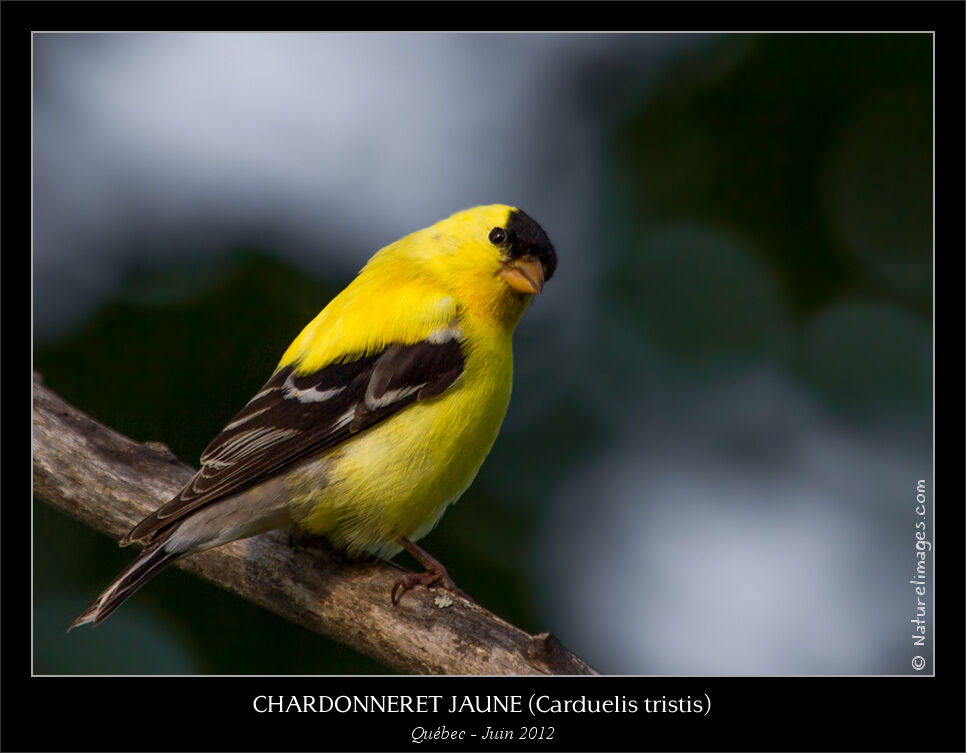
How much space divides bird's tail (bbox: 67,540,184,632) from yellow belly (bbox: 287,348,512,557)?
502 mm

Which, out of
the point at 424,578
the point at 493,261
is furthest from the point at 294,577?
the point at 493,261

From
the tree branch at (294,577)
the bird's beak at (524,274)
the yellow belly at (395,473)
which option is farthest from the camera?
the bird's beak at (524,274)

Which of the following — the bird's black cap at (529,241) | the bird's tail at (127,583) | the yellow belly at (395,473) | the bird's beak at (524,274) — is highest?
the bird's black cap at (529,241)

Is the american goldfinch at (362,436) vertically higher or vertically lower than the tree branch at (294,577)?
higher

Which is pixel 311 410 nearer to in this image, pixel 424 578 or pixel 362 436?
pixel 362 436

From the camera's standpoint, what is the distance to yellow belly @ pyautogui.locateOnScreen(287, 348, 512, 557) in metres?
3.47

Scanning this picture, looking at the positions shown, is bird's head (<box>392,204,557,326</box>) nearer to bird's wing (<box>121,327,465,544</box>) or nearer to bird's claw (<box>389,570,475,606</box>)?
bird's wing (<box>121,327,465,544</box>)

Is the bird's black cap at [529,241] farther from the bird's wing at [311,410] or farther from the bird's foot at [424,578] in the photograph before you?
the bird's foot at [424,578]

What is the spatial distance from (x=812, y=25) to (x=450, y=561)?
8.68 feet

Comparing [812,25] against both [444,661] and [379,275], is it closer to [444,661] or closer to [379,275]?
[379,275]

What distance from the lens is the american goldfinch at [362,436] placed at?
10.8ft

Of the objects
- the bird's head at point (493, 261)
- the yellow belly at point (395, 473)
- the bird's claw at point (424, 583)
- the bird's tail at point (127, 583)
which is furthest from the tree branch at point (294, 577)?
the bird's head at point (493, 261)

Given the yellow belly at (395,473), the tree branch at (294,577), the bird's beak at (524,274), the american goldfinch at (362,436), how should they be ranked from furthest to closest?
the bird's beak at (524,274)
the yellow belly at (395,473)
the american goldfinch at (362,436)
the tree branch at (294,577)

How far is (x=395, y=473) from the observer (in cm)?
348
